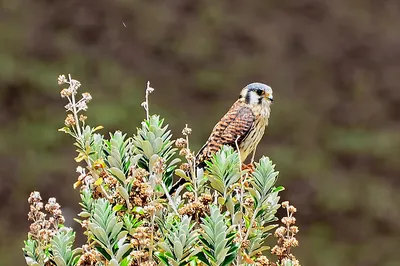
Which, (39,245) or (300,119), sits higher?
(300,119)

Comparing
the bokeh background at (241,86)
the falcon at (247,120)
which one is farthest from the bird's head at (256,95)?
the bokeh background at (241,86)

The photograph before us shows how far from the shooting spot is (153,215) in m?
0.91

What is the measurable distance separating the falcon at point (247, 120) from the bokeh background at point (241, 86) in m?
2.69

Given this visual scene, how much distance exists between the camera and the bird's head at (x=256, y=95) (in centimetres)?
215

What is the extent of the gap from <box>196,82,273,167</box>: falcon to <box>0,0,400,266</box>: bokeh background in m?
2.69

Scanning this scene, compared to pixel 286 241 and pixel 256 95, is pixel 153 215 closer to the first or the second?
pixel 286 241

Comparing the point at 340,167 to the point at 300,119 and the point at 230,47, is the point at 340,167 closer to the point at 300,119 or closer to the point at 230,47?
the point at 300,119

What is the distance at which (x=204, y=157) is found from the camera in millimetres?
1769

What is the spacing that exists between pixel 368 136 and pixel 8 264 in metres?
2.44

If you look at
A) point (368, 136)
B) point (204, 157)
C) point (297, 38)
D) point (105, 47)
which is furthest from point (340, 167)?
point (204, 157)

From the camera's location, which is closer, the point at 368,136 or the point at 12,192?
the point at 12,192

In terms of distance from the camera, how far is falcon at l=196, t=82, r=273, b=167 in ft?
6.47

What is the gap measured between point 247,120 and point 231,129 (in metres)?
0.12

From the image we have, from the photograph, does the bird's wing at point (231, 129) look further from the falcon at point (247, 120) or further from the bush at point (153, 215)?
the bush at point (153, 215)
